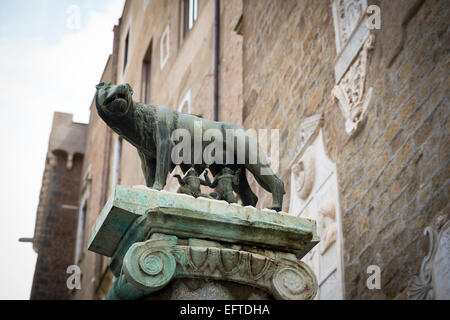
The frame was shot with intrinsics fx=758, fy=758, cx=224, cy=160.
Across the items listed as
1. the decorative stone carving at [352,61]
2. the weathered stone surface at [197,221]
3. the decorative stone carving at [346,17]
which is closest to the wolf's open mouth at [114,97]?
the weathered stone surface at [197,221]

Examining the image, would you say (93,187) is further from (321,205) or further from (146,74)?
(321,205)

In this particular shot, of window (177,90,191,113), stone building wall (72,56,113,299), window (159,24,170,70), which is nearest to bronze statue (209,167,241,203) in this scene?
window (177,90,191,113)

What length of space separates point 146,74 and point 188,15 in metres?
3.05

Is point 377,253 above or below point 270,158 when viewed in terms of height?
below

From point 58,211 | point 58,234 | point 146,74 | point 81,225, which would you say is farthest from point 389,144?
point 58,211

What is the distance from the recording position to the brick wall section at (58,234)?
839 inches

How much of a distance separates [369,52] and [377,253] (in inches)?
68.8

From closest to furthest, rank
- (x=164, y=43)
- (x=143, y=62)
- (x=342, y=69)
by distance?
1. (x=342, y=69)
2. (x=164, y=43)
3. (x=143, y=62)

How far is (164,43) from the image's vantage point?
50.5 feet

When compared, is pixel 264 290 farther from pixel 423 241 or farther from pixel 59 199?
pixel 59 199

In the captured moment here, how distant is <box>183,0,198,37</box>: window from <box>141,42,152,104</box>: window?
241 centimetres

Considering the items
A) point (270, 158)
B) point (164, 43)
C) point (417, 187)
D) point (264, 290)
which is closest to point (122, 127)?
point (264, 290)

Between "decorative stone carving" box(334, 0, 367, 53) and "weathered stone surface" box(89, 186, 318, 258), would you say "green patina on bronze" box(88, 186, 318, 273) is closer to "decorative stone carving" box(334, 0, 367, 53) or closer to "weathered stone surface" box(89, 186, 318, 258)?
"weathered stone surface" box(89, 186, 318, 258)
